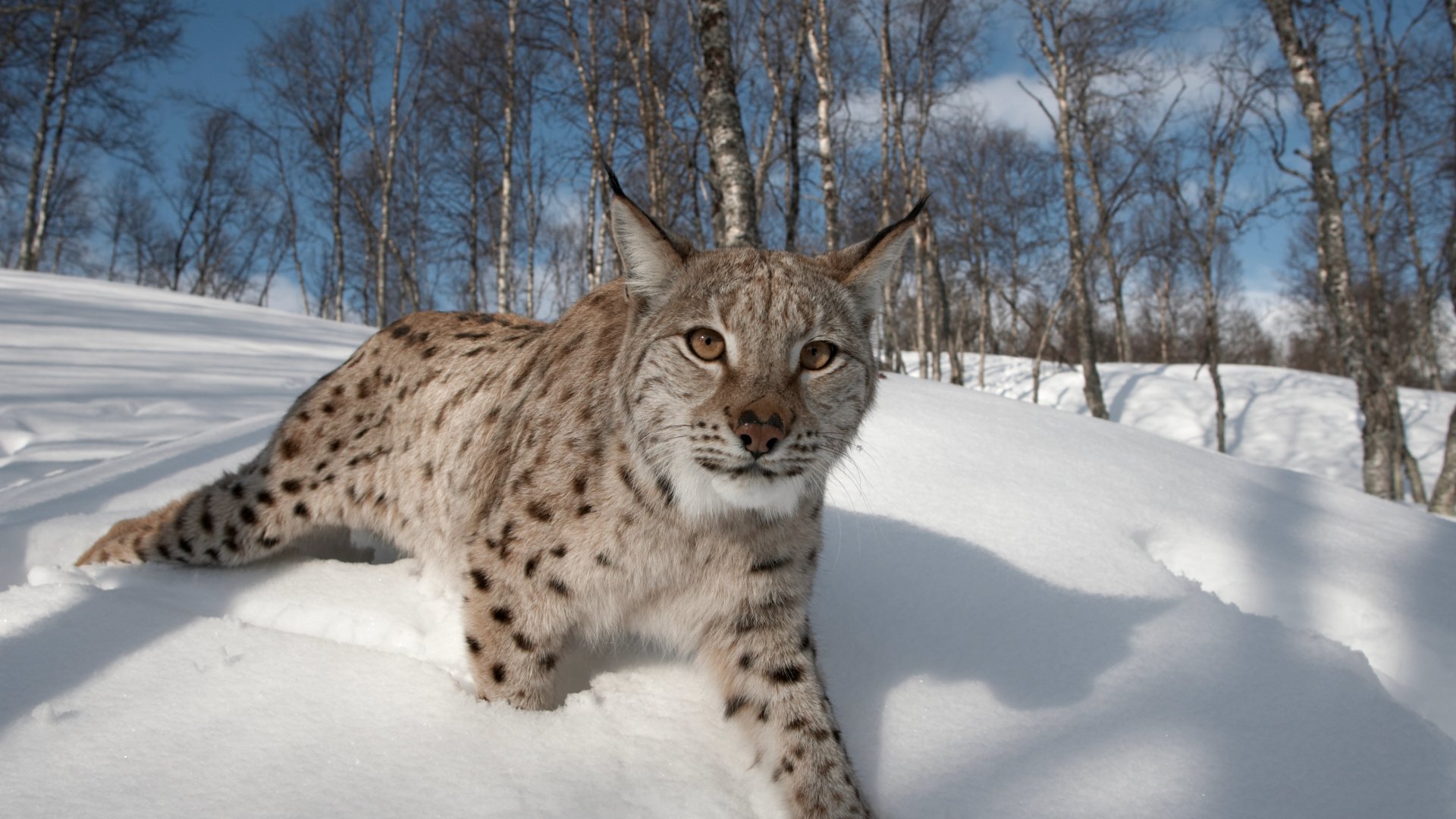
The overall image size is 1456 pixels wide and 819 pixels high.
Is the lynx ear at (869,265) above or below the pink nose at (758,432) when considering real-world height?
above

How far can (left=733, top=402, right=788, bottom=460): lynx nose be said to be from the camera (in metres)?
1.88

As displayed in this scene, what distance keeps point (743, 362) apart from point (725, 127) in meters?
6.11

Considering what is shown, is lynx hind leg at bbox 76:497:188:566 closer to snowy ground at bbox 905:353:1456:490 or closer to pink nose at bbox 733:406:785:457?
pink nose at bbox 733:406:785:457

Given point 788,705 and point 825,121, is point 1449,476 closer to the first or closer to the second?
point 825,121

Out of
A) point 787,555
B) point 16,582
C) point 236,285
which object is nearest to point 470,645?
point 787,555

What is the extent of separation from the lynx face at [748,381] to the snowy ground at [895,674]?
297mm

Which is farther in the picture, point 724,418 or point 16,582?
point 16,582

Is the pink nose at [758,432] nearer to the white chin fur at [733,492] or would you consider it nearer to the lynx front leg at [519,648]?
the white chin fur at [733,492]

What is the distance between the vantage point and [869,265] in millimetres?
2426

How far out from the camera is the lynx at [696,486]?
6.52 ft

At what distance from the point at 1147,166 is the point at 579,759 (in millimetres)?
20094

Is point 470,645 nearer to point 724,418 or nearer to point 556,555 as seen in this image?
point 556,555

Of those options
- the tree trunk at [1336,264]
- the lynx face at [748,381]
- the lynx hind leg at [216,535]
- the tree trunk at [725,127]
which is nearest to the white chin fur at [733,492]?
the lynx face at [748,381]

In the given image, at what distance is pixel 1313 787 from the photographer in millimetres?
1971
